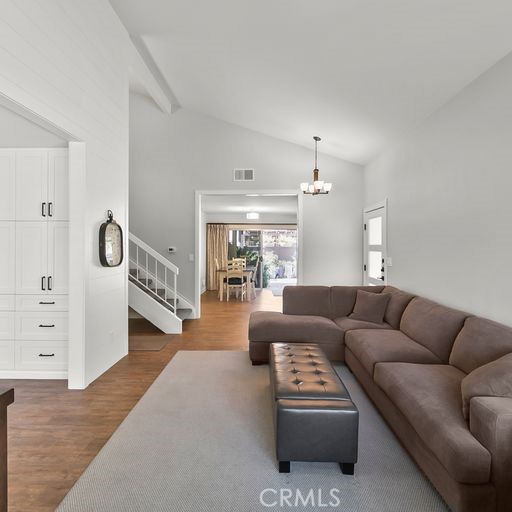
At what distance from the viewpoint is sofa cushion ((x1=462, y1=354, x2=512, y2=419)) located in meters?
1.85

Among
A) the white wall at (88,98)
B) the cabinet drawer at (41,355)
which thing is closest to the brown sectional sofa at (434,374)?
the white wall at (88,98)

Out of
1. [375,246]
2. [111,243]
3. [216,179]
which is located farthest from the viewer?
[216,179]

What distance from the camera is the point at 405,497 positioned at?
191 centimetres

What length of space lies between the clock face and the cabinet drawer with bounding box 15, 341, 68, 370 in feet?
3.08

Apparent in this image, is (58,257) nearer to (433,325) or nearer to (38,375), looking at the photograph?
(38,375)

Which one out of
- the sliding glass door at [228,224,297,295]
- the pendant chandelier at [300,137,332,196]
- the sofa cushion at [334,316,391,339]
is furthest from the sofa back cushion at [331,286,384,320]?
the sliding glass door at [228,224,297,295]

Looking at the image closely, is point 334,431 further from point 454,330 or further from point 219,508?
point 454,330

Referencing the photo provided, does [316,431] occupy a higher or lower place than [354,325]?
lower

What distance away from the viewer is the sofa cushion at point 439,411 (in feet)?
5.32

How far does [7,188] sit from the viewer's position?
3.60 m

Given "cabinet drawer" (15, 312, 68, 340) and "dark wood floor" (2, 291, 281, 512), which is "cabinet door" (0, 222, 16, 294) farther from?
"dark wood floor" (2, 291, 281, 512)

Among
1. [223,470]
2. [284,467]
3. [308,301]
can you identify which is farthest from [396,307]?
[223,470]

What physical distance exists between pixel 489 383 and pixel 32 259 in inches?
156

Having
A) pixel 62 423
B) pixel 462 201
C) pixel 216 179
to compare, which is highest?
pixel 216 179
